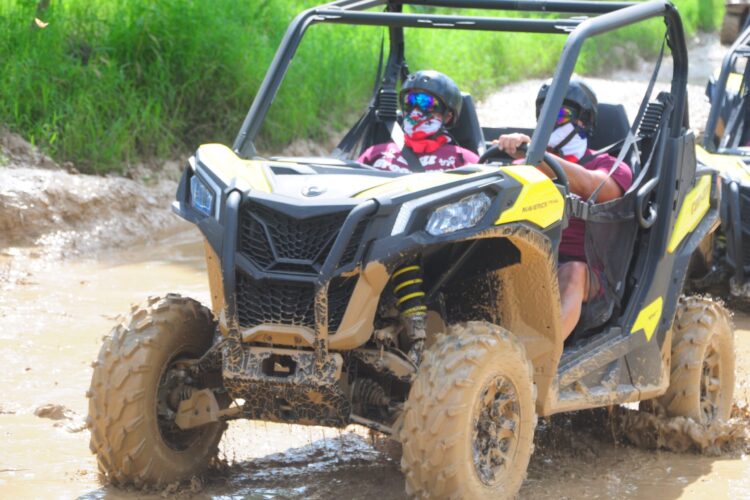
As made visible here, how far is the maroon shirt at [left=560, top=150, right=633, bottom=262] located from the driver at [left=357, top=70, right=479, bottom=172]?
47cm

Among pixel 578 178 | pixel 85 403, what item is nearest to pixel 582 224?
pixel 578 178

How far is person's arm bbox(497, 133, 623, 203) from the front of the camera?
473 centimetres

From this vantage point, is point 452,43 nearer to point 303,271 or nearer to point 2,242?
point 2,242

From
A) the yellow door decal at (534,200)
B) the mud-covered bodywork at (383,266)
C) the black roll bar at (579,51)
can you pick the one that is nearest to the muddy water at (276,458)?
the mud-covered bodywork at (383,266)

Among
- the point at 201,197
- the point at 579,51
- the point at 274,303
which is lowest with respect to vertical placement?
the point at 274,303

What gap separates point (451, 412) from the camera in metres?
4.01

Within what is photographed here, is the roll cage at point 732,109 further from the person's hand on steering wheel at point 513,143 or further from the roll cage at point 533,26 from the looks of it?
the person's hand on steering wheel at point 513,143

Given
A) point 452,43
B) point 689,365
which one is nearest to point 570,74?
point 689,365

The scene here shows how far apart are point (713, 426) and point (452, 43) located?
10803 mm

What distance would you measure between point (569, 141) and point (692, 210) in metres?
0.69

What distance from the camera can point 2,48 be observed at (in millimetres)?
9500

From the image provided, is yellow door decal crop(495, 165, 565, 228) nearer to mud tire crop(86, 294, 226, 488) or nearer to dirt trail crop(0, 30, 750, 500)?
dirt trail crop(0, 30, 750, 500)

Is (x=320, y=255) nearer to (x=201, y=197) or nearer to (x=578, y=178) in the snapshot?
(x=201, y=197)

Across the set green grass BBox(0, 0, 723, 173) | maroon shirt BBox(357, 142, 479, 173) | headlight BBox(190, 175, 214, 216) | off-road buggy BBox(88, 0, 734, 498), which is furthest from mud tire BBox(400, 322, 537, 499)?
green grass BBox(0, 0, 723, 173)
